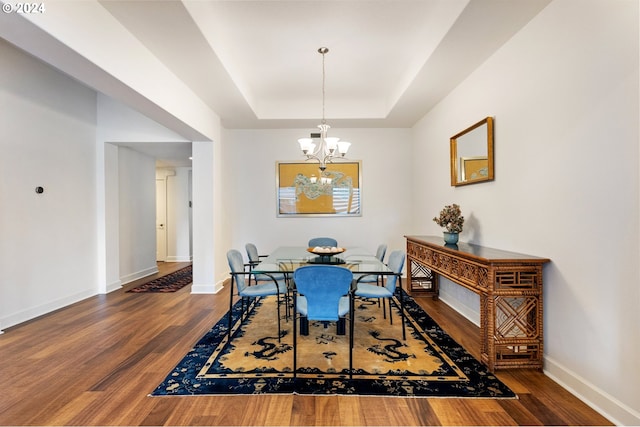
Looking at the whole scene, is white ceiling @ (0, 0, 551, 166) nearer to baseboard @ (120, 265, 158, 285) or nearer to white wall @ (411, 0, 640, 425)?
white wall @ (411, 0, 640, 425)

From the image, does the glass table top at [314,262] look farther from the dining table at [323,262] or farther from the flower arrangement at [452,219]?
the flower arrangement at [452,219]

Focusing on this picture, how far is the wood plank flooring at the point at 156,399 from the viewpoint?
1.75 metres

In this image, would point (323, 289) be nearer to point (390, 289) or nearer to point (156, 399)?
point (390, 289)

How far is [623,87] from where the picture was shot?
66.4 inches

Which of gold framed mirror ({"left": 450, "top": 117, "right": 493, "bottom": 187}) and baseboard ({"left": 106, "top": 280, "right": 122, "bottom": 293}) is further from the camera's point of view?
baseboard ({"left": 106, "top": 280, "right": 122, "bottom": 293})

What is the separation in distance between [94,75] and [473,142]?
3.63 metres

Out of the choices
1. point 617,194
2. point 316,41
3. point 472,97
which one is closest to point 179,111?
point 316,41

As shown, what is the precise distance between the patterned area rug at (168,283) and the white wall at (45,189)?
2.30 ft

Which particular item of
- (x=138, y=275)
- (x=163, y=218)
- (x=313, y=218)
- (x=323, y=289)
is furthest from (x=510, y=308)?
(x=163, y=218)

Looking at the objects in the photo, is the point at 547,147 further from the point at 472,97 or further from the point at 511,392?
the point at 511,392

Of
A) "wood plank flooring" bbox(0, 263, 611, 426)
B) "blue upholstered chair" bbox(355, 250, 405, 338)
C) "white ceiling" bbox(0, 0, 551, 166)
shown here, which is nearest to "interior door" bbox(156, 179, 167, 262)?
"white ceiling" bbox(0, 0, 551, 166)

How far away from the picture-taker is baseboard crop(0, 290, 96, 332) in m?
3.25

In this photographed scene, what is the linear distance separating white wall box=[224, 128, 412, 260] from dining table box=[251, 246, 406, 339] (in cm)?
163

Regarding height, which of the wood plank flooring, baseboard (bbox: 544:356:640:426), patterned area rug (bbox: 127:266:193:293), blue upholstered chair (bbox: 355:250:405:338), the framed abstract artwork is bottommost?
patterned area rug (bbox: 127:266:193:293)
